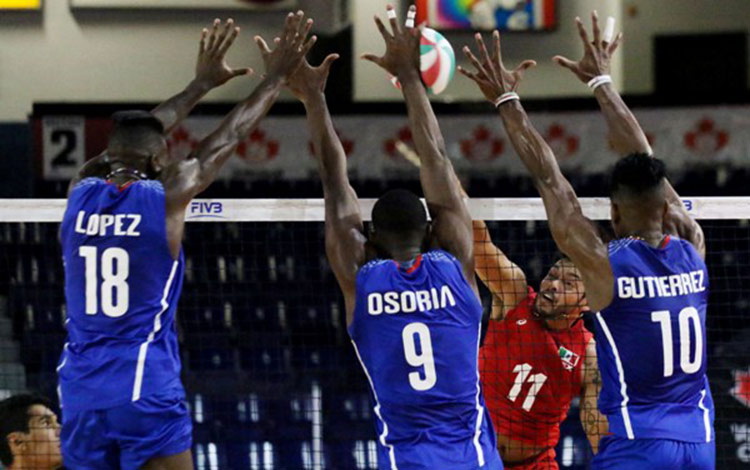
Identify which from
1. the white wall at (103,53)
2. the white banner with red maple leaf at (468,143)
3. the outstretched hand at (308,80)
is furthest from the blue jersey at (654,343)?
the white wall at (103,53)

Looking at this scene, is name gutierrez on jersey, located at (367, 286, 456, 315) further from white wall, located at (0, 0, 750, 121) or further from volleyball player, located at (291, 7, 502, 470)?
white wall, located at (0, 0, 750, 121)

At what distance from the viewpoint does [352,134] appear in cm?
1658

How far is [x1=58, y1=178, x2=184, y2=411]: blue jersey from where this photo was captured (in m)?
6.14

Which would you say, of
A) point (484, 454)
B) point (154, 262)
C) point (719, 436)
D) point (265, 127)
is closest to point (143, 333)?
point (154, 262)

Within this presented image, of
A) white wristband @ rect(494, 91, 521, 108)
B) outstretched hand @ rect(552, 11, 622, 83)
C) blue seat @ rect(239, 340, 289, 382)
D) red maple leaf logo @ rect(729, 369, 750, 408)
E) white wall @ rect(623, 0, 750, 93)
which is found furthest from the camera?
white wall @ rect(623, 0, 750, 93)

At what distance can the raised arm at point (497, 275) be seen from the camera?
814 centimetres

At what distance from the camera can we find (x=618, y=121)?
22.1 ft

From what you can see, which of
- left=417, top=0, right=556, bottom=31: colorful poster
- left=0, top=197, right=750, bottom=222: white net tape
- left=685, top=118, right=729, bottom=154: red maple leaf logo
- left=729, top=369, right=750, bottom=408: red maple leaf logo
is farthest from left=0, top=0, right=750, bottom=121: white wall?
left=0, top=197, right=750, bottom=222: white net tape

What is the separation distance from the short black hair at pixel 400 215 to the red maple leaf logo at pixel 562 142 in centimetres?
1050

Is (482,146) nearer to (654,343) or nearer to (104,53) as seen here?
(104,53)

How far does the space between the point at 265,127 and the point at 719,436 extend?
283 inches

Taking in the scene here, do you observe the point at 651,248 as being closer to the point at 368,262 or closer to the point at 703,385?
the point at 703,385

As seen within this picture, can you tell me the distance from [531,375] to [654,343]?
2.04m

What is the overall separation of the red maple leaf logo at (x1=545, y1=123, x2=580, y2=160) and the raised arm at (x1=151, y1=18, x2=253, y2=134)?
393 inches
